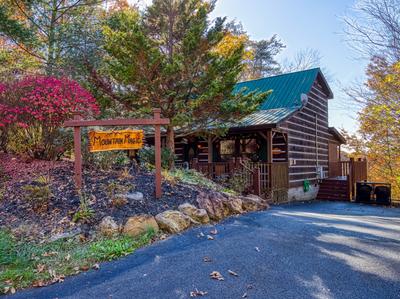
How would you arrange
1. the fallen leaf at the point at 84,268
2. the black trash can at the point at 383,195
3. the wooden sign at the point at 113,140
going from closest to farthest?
the fallen leaf at the point at 84,268 → the wooden sign at the point at 113,140 → the black trash can at the point at 383,195

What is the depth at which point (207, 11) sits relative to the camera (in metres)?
8.34

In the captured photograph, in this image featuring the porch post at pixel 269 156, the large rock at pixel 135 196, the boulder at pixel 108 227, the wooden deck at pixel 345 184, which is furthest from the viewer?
the wooden deck at pixel 345 184

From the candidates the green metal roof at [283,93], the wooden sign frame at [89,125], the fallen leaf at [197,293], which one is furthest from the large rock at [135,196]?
the green metal roof at [283,93]

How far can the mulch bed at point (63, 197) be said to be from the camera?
13.7 ft

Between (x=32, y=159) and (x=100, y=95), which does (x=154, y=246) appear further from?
(x=100, y=95)

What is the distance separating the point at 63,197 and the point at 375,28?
827cm

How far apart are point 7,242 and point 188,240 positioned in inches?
94.3

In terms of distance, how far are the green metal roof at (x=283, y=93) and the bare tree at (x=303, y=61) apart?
39.6 feet

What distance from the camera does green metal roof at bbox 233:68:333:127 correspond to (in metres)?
11.8

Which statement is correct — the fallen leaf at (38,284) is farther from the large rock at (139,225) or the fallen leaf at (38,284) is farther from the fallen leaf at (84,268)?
the large rock at (139,225)

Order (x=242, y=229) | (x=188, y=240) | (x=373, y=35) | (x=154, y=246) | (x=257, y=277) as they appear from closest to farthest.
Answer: (x=257, y=277)
(x=154, y=246)
(x=188, y=240)
(x=242, y=229)
(x=373, y=35)

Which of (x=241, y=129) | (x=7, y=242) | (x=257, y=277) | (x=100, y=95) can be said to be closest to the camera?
(x=257, y=277)

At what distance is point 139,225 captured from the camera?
4.34 m

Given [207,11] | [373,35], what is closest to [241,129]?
[207,11]
